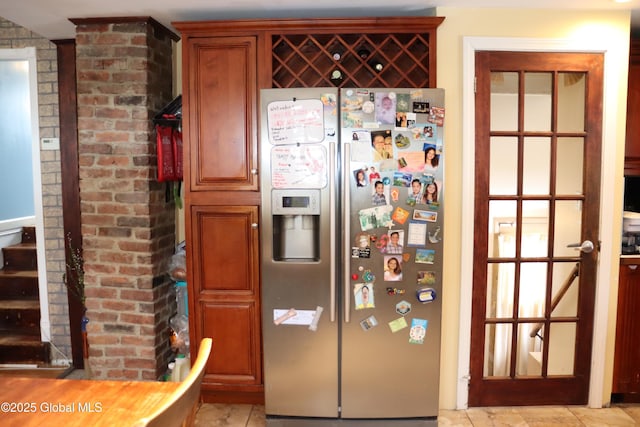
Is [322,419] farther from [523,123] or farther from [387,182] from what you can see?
[523,123]

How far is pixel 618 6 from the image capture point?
97.0 inches

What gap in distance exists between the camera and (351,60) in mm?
2715

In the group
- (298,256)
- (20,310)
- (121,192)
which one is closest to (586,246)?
(298,256)

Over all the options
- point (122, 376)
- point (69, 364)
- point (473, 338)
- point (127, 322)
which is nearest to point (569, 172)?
point (473, 338)

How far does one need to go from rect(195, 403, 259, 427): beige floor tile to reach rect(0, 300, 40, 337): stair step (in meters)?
1.81

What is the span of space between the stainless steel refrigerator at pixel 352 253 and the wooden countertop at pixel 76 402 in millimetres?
1068

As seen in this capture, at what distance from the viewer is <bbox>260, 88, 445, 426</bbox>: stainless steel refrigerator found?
2.28 meters

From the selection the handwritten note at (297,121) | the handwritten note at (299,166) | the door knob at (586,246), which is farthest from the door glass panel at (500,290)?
the handwritten note at (297,121)

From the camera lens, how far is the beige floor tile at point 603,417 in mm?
2543

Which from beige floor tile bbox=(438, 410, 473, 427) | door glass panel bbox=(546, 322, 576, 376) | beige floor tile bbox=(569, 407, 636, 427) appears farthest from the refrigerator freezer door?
beige floor tile bbox=(569, 407, 636, 427)

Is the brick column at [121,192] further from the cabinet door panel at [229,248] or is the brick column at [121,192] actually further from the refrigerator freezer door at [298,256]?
the refrigerator freezer door at [298,256]

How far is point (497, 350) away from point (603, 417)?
2.27ft

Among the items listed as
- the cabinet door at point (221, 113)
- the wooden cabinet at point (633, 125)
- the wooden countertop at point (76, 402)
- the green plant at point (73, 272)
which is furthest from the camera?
the green plant at point (73, 272)

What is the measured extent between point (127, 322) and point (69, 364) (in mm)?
1075
